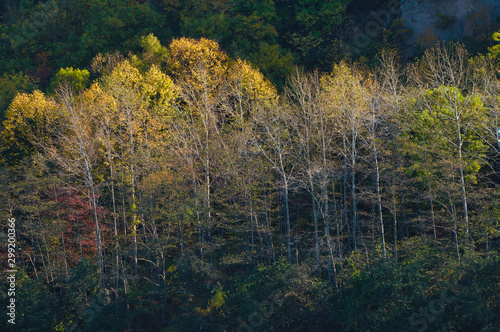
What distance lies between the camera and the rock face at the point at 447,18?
4038 centimetres

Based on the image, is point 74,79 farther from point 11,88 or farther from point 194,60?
point 194,60

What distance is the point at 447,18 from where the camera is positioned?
42.5 m

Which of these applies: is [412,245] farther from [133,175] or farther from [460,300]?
[133,175]

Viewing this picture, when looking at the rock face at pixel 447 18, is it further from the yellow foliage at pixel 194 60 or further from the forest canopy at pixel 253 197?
the yellow foliage at pixel 194 60

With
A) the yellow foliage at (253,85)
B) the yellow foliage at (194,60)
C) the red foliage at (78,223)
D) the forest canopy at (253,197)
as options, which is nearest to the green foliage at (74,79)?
the forest canopy at (253,197)

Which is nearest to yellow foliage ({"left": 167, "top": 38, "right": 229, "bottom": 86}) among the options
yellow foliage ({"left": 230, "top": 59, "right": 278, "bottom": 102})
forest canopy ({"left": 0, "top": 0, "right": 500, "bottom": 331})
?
forest canopy ({"left": 0, "top": 0, "right": 500, "bottom": 331})

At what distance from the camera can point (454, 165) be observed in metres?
25.5

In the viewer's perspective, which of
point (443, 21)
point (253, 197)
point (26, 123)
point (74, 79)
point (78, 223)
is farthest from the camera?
point (443, 21)

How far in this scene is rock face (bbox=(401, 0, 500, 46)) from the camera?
40375mm

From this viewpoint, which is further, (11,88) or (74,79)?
(11,88)

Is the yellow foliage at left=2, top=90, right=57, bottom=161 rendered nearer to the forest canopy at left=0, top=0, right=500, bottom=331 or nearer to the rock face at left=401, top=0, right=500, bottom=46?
the forest canopy at left=0, top=0, right=500, bottom=331

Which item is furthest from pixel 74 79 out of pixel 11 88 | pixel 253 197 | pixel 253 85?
pixel 253 197

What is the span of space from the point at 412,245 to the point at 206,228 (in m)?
12.9

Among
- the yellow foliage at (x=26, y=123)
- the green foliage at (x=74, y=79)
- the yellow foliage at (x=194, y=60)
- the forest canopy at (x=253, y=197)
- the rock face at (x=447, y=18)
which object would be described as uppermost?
the rock face at (x=447, y=18)
